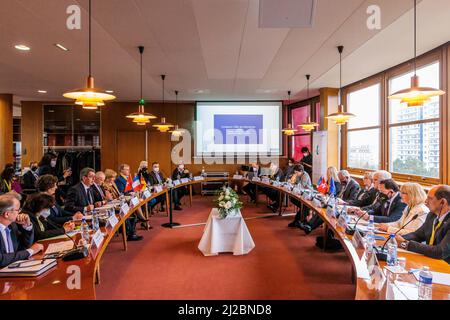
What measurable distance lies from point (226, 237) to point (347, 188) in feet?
8.10

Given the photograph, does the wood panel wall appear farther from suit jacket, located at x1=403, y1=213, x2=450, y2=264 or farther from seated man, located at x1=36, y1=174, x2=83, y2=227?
suit jacket, located at x1=403, y1=213, x2=450, y2=264

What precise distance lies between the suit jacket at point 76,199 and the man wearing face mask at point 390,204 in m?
3.79

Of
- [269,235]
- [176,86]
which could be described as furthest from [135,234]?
[176,86]

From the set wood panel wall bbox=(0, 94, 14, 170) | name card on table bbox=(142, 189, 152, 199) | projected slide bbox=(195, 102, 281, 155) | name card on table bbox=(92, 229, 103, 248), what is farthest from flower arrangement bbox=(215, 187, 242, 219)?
wood panel wall bbox=(0, 94, 14, 170)

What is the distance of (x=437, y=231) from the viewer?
7.30ft

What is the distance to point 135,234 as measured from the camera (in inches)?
182

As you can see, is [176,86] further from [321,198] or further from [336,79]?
[321,198]

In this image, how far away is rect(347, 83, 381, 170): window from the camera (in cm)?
588

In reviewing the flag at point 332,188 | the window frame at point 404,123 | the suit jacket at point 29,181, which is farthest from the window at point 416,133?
the suit jacket at point 29,181

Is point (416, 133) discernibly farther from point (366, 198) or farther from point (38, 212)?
point (38, 212)

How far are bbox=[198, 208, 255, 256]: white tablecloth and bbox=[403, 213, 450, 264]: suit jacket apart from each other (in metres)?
2.00

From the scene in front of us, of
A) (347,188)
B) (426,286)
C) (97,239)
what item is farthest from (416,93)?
(97,239)

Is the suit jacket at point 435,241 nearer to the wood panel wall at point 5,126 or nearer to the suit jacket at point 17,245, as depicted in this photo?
the suit jacket at point 17,245
